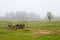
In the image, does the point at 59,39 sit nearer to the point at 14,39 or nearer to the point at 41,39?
the point at 41,39

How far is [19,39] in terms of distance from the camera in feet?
87.6

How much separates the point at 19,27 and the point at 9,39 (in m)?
24.1

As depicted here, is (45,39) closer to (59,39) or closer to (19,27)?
(59,39)

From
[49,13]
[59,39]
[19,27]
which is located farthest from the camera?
[49,13]

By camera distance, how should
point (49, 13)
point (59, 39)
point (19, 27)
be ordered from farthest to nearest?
point (49, 13) < point (19, 27) < point (59, 39)

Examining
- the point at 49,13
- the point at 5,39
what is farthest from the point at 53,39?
the point at 49,13

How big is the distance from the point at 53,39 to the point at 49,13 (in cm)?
7343

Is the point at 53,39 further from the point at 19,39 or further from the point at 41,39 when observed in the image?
the point at 19,39

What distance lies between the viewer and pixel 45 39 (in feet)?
86.9

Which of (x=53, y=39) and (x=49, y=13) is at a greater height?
(x=49, y=13)

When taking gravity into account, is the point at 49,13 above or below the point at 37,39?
above

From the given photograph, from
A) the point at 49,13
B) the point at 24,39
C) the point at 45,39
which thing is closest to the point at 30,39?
the point at 24,39

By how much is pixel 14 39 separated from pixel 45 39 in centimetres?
578

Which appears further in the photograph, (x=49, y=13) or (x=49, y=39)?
(x=49, y=13)
